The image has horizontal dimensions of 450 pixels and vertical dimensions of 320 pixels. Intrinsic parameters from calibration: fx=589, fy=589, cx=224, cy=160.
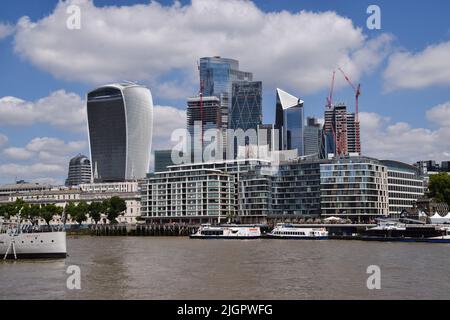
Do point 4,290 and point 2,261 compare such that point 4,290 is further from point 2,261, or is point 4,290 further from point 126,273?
point 2,261

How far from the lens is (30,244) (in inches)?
2849

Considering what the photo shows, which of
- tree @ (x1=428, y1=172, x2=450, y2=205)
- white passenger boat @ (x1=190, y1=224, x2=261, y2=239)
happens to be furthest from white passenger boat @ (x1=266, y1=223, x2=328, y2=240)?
tree @ (x1=428, y1=172, x2=450, y2=205)

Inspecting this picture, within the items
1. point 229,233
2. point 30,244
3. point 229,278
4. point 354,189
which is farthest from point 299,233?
point 229,278

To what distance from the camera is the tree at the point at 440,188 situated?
164 meters

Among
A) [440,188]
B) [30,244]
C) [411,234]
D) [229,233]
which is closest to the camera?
[30,244]

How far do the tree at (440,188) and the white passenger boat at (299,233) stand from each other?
3543 centimetres

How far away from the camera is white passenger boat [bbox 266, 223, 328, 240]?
149 metres

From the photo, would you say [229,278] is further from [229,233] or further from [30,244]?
[229,233]

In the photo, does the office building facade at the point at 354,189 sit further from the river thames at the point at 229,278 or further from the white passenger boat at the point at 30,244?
the white passenger boat at the point at 30,244

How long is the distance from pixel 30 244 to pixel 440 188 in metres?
126

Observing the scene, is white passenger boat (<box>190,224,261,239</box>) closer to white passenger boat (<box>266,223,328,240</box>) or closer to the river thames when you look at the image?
white passenger boat (<box>266,223,328,240</box>)

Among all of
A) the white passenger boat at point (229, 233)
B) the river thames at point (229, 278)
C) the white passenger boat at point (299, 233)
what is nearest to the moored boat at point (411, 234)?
the white passenger boat at point (299, 233)
